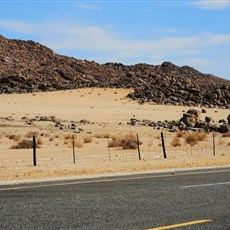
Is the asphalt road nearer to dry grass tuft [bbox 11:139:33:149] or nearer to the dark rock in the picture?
dry grass tuft [bbox 11:139:33:149]

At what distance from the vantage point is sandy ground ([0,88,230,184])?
75.0 ft

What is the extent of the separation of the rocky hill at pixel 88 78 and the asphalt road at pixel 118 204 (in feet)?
239

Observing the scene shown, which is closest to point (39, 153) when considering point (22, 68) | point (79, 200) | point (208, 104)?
point (79, 200)

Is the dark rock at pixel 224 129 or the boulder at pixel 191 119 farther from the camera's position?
the boulder at pixel 191 119

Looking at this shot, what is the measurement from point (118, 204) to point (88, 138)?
28.5 m

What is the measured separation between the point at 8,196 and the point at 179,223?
190 inches

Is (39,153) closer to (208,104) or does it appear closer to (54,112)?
(54,112)

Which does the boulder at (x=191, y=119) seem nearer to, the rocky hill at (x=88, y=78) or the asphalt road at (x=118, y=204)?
the rocky hill at (x=88, y=78)

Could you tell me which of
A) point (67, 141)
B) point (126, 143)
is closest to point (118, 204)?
point (126, 143)

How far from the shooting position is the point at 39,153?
1250 inches

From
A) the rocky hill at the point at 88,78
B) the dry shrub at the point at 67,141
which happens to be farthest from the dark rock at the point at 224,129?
the rocky hill at the point at 88,78

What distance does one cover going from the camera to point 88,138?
39625 mm

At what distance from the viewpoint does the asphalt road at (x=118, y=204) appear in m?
9.26

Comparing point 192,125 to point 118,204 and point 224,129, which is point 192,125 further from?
point 118,204
